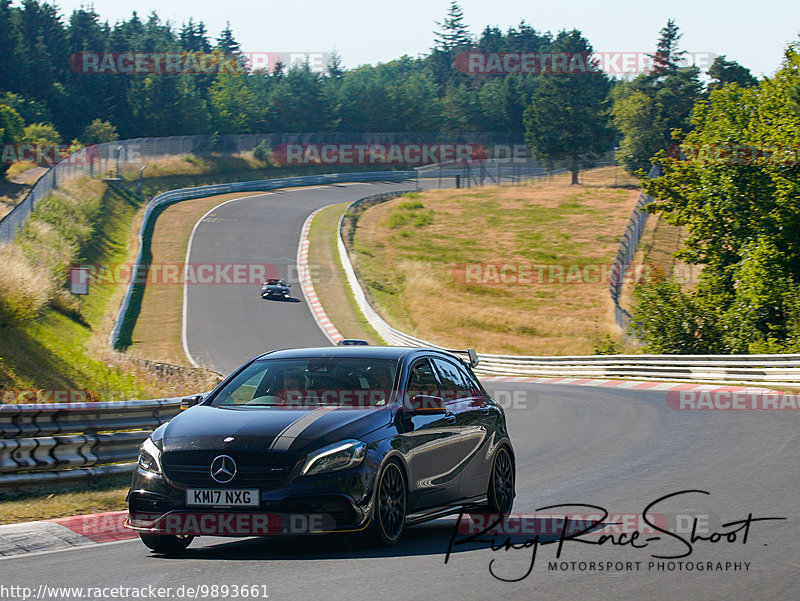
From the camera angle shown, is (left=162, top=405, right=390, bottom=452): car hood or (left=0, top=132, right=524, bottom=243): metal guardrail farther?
(left=0, top=132, right=524, bottom=243): metal guardrail

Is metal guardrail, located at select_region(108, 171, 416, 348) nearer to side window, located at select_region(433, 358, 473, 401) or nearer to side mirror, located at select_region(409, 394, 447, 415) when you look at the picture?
side window, located at select_region(433, 358, 473, 401)

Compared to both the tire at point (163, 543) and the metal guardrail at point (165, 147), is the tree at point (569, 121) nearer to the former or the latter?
the metal guardrail at point (165, 147)

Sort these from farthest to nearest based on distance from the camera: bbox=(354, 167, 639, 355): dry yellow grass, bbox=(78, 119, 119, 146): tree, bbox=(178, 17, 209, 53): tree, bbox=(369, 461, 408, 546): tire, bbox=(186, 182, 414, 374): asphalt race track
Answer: bbox=(178, 17, 209, 53): tree → bbox=(78, 119, 119, 146): tree → bbox=(354, 167, 639, 355): dry yellow grass → bbox=(186, 182, 414, 374): asphalt race track → bbox=(369, 461, 408, 546): tire

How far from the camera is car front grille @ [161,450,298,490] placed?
6828 mm

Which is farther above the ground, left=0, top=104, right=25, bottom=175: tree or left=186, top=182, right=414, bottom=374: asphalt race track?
left=0, top=104, right=25, bottom=175: tree

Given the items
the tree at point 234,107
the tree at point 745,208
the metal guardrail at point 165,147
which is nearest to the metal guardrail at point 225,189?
the metal guardrail at point 165,147

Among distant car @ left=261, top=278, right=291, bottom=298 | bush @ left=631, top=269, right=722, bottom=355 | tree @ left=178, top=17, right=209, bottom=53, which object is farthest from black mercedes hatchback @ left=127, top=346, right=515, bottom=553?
tree @ left=178, top=17, right=209, bottom=53

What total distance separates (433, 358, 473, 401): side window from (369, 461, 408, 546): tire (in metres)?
1.32

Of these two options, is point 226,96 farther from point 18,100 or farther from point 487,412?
point 487,412

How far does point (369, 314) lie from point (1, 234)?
1754cm

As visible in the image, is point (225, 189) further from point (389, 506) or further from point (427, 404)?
point (389, 506)

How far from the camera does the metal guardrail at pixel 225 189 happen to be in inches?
1603

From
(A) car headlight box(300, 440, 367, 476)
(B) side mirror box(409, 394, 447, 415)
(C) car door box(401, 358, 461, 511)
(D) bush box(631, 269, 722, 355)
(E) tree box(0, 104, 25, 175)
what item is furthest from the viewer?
(E) tree box(0, 104, 25, 175)

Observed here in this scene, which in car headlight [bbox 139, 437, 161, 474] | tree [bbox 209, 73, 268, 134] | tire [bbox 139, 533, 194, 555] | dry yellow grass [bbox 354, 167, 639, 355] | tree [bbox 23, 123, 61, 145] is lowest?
dry yellow grass [bbox 354, 167, 639, 355]
